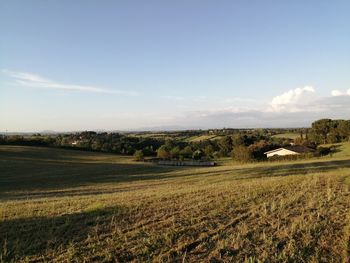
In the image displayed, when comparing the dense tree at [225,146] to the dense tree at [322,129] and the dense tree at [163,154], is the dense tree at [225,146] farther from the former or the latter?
the dense tree at [322,129]

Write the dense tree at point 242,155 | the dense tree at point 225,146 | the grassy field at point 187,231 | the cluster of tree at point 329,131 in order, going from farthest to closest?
the cluster of tree at point 329,131
the dense tree at point 225,146
the dense tree at point 242,155
the grassy field at point 187,231

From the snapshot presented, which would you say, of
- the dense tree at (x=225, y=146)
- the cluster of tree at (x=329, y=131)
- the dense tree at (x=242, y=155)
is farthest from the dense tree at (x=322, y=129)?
the dense tree at (x=242, y=155)

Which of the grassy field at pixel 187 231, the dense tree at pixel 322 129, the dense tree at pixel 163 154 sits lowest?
the dense tree at pixel 163 154

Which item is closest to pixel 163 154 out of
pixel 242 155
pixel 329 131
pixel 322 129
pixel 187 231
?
pixel 242 155

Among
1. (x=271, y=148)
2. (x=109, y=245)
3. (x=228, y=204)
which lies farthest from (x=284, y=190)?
(x=271, y=148)

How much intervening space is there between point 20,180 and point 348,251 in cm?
4089

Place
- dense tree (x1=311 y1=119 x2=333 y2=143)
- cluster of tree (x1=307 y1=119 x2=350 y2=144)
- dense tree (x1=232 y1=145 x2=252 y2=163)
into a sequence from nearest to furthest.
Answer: dense tree (x1=232 y1=145 x2=252 y2=163) < cluster of tree (x1=307 y1=119 x2=350 y2=144) < dense tree (x1=311 y1=119 x2=333 y2=143)

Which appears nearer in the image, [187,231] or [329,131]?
[187,231]

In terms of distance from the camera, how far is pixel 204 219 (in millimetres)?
10562

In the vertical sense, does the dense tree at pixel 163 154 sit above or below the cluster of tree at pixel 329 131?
below

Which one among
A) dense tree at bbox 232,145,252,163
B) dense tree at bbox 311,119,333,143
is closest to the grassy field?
dense tree at bbox 232,145,252,163

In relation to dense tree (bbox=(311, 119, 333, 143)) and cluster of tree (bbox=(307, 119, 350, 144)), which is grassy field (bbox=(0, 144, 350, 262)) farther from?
dense tree (bbox=(311, 119, 333, 143))

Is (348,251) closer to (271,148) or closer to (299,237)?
(299,237)

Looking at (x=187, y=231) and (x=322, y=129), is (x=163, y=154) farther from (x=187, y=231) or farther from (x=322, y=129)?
(x=187, y=231)
